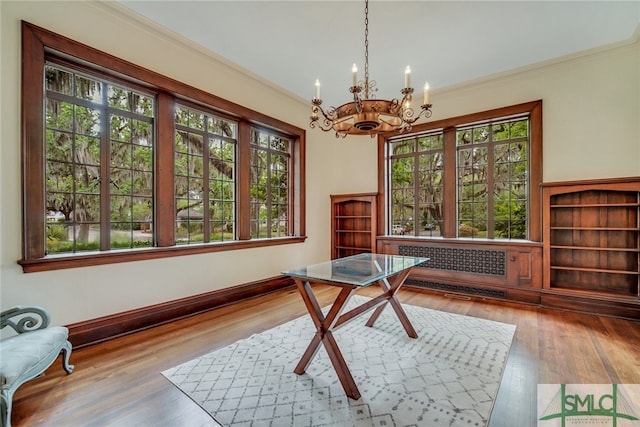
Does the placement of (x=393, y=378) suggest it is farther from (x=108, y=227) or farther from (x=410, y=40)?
(x=410, y=40)

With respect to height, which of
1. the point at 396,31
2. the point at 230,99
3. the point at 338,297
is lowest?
the point at 338,297

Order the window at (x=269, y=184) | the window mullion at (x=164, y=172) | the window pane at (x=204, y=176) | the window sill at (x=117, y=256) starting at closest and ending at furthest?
the window sill at (x=117, y=256) → the window mullion at (x=164, y=172) → the window pane at (x=204, y=176) → the window at (x=269, y=184)

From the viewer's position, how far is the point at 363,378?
7.11 feet

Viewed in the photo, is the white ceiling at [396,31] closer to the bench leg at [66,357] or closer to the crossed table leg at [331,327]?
the crossed table leg at [331,327]

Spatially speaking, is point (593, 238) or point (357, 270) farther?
point (593, 238)

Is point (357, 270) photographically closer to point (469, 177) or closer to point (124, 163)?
point (124, 163)

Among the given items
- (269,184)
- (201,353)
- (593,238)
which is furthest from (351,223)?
(201,353)

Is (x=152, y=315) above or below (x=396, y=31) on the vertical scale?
below

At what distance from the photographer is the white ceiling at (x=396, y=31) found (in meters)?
2.84

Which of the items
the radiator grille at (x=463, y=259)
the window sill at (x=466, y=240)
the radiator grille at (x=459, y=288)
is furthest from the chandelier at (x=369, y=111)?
the radiator grille at (x=459, y=288)

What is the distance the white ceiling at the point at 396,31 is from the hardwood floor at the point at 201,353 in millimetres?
3322

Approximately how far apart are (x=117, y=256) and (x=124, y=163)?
102 centimetres

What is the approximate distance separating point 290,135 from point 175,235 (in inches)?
105

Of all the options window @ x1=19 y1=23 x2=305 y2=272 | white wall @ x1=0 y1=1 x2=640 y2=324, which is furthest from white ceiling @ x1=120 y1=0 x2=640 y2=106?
window @ x1=19 y1=23 x2=305 y2=272
